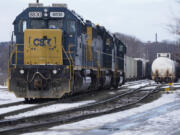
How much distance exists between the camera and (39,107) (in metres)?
11.7

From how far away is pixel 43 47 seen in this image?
14320mm

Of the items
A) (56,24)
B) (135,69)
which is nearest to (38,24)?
(56,24)

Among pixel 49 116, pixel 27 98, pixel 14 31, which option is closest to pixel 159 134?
pixel 49 116

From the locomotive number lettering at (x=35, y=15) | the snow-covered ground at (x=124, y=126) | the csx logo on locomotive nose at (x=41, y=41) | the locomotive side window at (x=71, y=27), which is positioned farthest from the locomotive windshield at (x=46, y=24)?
the snow-covered ground at (x=124, y=126)

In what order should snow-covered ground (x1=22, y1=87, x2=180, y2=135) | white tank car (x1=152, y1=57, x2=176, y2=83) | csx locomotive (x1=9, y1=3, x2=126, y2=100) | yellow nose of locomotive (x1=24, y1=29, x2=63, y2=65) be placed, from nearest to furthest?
snow-covered ground (x1=22, y1=87, x2=180, y2=135) < csx locomotive (x1=9, y1=3, x2=126, y2=100) < yellow nose of locomotive (x1=24, y1=29, x2=63, y2=65) < white tank car (x1=152, y1=57, x2=176, y2=83)

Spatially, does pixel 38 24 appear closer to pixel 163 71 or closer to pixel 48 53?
pixel 48 53

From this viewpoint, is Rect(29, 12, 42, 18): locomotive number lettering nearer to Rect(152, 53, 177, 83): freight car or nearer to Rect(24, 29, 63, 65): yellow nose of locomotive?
Rect(24, 29, 63, 65): yellow nose of locomotive

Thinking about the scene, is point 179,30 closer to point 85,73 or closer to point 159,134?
point 85,73

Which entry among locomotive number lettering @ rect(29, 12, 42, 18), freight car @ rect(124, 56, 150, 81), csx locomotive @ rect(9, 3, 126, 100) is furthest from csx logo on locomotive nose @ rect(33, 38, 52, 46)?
freight car @ rect(124, 56, 150, 81)

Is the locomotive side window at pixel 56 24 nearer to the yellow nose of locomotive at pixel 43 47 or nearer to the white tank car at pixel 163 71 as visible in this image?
the yellow nose of locomotive at pixel 43 47

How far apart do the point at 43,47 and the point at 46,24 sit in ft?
3.30

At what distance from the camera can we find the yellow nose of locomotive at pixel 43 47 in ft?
46.8

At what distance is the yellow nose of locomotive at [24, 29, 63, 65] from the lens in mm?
14250

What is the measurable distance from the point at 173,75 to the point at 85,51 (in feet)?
74.6
